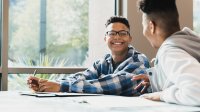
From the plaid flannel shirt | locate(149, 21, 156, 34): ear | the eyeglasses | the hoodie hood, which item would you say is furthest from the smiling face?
the hoodie hood

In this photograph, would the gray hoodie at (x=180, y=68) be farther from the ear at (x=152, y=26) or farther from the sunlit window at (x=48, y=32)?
the sunlit window at (x=48, y=32)

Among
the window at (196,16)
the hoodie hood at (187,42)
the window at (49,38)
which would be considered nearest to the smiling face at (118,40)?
the window at (49,38)

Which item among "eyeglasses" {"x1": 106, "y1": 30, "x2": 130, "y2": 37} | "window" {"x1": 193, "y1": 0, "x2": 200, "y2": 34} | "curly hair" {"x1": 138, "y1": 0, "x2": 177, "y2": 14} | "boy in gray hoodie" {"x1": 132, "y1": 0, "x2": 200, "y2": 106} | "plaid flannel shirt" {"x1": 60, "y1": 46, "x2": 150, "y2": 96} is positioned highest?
"window" {"x1": 193, "y1": 0, "x2": 200, "y2": 34}

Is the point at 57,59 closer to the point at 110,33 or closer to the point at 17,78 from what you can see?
the point at 17,78

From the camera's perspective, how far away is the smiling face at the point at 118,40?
7.89ft

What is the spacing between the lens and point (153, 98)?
57.9 inches

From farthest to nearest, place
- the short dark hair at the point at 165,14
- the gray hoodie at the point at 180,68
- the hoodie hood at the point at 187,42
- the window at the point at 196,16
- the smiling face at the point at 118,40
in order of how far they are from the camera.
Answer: the window at the point at 196,16 < the smiling face at the point at 118,40 < the short dark hair at the point at 165,14 < the hoodie hood at the point at 187,42 < the gray hoodie at the point at 180,68

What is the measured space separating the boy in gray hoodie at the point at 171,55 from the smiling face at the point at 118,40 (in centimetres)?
83

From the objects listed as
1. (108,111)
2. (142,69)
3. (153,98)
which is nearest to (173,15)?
(153,98)

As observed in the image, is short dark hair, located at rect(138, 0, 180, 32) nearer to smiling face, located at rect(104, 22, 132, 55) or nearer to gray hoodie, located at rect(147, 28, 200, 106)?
gray hoodie, located at rect(147, 28, 200, 106)

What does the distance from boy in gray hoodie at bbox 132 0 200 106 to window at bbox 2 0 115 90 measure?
163 centimetres

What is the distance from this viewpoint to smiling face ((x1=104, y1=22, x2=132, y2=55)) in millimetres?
2404

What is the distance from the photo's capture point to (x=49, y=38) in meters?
3.08

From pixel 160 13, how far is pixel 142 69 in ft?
2.43
